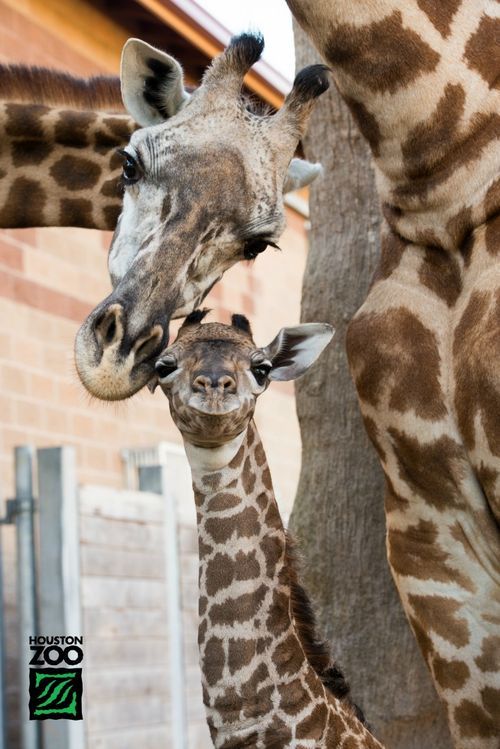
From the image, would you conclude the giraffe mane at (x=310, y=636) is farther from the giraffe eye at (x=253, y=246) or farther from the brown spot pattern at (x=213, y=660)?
the giraffe eye at (x=253, y=246)

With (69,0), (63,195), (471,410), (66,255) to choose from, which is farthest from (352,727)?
(69,0)

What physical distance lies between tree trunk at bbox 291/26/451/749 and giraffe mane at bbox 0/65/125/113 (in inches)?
36.6

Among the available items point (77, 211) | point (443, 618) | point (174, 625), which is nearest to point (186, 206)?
point (443, 618)

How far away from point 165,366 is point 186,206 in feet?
1.42

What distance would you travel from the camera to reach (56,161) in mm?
5367

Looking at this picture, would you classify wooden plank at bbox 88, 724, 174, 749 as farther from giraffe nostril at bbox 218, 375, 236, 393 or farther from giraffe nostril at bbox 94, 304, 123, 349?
giraffe nostril at bbox 94, 304, 123, 349

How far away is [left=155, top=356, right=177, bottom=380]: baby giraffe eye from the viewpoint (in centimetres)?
374

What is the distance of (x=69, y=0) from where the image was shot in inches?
370

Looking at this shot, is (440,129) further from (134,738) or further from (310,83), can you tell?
(134,738)

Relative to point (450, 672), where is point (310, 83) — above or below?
above

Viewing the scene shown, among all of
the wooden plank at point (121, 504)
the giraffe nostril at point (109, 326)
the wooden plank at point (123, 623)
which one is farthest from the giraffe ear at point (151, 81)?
the wooden plank at point (123, 623)

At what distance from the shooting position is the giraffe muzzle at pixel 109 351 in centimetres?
353

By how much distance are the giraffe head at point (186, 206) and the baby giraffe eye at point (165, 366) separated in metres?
0.07

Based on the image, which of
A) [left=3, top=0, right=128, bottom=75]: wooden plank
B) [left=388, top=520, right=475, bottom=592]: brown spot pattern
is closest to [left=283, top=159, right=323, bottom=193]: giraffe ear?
[left=388, top=520, right=475, bottom=592]: brown spot pattern
